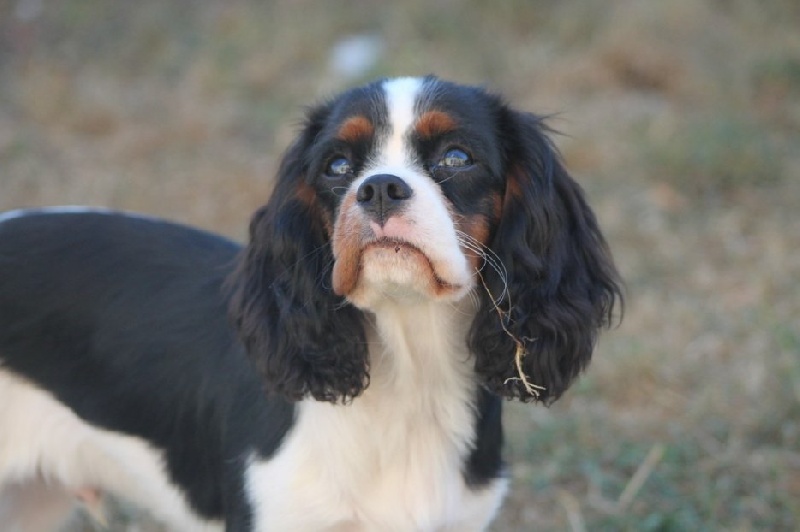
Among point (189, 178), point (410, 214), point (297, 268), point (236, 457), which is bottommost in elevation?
point (189, 178)

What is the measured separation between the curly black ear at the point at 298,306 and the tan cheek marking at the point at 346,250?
190mm

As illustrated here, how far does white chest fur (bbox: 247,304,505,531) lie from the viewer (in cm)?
259

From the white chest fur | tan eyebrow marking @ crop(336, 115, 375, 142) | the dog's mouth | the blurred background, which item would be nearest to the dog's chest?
the white chest fur

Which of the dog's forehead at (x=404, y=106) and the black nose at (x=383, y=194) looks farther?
the dog's forehead at (x=404, y=106)

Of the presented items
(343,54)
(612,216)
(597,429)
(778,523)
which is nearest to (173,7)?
(343,54)

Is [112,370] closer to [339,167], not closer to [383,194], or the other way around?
[339,167]

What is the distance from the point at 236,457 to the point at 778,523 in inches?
74.4

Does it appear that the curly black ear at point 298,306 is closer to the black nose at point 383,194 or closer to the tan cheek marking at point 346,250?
the tan cheek marking at point 346,250

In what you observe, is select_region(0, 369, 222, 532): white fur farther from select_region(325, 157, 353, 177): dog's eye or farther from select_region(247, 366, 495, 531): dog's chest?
select_region(325, 157, 353, 177): dog's eye

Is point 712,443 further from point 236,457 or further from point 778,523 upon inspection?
point 236,457

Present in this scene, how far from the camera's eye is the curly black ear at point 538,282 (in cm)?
255

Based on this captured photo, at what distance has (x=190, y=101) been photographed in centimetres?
806

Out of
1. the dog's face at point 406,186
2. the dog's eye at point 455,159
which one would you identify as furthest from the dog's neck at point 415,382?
the dog's eye at point 455,159

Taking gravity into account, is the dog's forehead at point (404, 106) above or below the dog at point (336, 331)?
above
